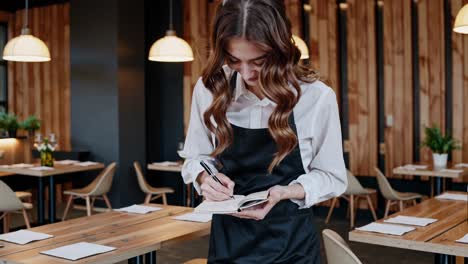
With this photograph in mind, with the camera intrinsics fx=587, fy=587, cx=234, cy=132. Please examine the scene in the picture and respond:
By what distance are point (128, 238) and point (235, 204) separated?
1.58 meters

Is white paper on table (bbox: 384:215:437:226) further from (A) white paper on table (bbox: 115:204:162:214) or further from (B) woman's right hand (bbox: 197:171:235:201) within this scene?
(B) woman's right hand (bbox: 197:171:235:201)

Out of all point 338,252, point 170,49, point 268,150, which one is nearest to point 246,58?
point 268,150

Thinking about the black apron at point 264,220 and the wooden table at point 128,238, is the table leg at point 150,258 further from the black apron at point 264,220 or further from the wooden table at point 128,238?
the black apron at point 264,220

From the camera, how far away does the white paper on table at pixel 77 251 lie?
2535 millimetres

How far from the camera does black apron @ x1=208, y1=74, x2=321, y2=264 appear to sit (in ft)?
5.23

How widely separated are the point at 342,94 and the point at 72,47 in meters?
4.22

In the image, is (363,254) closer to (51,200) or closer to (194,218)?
(194,218)

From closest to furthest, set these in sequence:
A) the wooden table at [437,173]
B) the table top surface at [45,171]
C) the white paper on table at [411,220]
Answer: the white paper on table at [411,220]
the wooden table at [437,173]
the table top surface at [45,171]

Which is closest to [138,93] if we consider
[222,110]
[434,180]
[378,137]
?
[378,137]

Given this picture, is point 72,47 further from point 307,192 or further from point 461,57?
point 307,192

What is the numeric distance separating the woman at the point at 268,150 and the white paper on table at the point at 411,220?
182 cm

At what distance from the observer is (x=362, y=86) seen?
8125 mm

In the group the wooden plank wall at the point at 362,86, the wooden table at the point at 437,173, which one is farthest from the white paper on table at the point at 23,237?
the wooden plank wall at the point at 362,86

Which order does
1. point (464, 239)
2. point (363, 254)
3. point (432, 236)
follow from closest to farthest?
point (464, 239)
point (432, 236)
point (363, 254)
